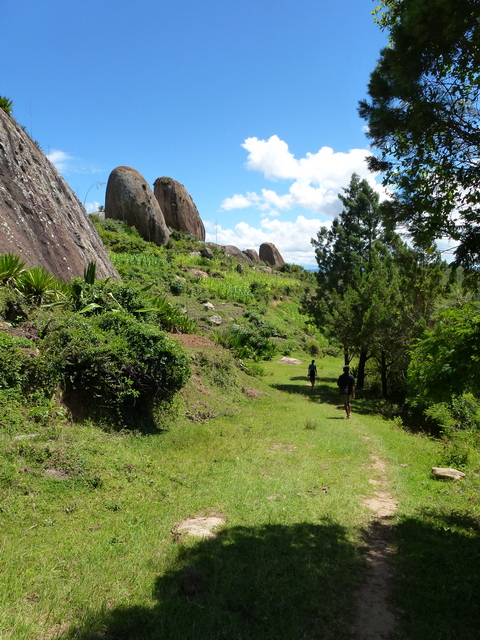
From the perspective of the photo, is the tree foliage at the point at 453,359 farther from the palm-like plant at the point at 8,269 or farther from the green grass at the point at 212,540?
the palm-like plant at the point at 8,269

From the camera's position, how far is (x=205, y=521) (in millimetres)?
5641

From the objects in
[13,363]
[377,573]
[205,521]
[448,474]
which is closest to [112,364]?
[13,363]

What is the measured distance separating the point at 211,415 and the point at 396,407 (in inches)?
318

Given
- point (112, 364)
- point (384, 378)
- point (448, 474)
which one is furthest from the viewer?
point (384, 378)

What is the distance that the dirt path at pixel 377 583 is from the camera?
3.76 m

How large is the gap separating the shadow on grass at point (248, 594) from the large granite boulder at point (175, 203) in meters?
46.6

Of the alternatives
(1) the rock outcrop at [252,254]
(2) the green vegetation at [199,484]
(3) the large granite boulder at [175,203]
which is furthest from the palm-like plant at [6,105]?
(1) the rock outcrop at [252,254]

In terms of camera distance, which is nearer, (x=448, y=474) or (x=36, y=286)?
(x=448, y=474)

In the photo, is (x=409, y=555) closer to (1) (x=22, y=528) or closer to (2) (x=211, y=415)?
(1) (x=22, y=528)

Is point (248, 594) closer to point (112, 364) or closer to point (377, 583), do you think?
point (377, 583)

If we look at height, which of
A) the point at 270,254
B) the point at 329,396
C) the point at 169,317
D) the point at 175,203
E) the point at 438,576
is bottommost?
the point at 329,396

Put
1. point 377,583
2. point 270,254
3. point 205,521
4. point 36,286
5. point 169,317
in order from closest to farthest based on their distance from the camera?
point 377,583, point 205,521, point 36,286, point 169,317, point 270,254

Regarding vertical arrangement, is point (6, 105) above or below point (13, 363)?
above

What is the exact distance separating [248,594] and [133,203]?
38.7 metres
